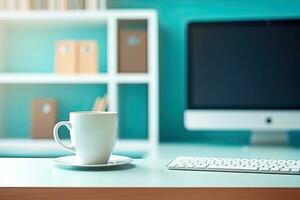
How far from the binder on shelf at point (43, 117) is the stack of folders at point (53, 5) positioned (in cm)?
42

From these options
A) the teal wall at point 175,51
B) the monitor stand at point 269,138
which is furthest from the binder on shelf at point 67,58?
the monitor stand at point 269,138

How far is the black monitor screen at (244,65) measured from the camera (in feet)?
6.91

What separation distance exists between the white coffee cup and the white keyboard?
5.5 inches

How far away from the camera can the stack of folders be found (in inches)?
92.5

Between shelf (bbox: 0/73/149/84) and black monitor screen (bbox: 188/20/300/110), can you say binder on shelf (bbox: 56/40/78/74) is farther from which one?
black monitor screen (bbox: 188/20/300/110)

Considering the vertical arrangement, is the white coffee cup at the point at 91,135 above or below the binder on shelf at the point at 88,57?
below

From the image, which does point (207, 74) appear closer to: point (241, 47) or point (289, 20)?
point (241, 47)

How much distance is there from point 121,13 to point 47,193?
4.92 ft

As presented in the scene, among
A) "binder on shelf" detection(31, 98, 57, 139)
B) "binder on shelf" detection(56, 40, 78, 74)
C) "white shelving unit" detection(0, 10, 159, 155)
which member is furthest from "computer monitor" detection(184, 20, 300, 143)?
"binder on shelf" detection(31, 98, 57, 139)

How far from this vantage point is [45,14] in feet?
7.57

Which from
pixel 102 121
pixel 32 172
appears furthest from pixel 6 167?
pixel 102 121

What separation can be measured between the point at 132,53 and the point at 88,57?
204 mm

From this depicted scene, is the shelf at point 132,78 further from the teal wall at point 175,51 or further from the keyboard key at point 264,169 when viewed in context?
the keyboard key at point 264,169

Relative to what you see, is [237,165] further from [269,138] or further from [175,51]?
[175,51]
